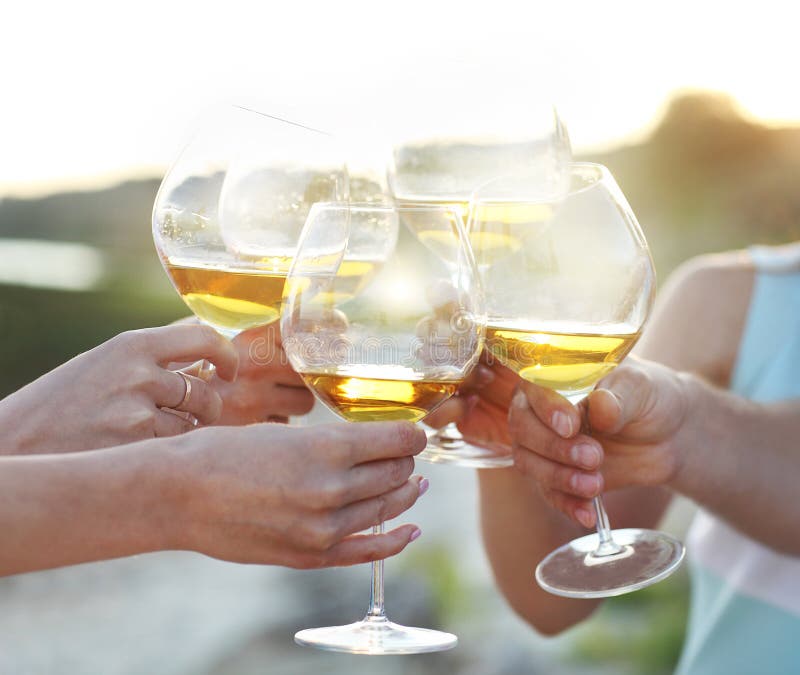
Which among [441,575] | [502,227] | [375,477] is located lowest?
[441,575]

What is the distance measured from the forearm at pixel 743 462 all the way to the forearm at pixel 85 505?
139 centimetres

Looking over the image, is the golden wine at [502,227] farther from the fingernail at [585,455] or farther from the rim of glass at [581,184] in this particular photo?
the fingernail at [585,455]

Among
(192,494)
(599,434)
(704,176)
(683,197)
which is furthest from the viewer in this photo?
(704,176)

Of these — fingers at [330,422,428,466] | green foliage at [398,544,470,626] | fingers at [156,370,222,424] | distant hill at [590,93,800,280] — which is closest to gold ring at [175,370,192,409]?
fingers at [156,370,222,424]

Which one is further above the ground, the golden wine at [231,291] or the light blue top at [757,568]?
the golden wine at [231,291]

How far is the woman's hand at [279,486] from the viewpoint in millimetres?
1394

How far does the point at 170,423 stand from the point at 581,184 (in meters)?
0.91

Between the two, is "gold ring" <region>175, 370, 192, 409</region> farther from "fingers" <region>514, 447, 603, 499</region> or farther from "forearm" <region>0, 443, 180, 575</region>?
"fingers" <region>514, 447, 603, 499</region>

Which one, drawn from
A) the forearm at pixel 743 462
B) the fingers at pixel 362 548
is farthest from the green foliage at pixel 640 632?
the fingers at pixel 362 548

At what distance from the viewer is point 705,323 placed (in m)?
3.21

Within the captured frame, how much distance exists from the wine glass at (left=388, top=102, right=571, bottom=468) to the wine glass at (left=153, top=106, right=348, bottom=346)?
0.28 meters

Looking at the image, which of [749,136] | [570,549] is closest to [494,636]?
[570,549]

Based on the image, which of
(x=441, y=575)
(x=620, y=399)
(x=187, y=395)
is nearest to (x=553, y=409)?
(x=620, y=399)

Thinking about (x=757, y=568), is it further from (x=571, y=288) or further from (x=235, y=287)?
(x=235, y=287)
